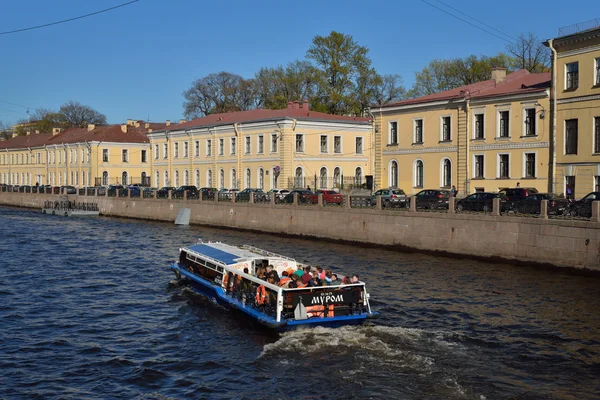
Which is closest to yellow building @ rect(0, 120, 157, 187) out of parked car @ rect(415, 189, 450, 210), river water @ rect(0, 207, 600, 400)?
parked car @ rect(415, 189, 450, 210)

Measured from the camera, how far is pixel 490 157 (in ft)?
129

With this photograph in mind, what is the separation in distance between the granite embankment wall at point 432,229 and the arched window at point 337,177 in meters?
11.2

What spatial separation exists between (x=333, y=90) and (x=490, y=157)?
105ft

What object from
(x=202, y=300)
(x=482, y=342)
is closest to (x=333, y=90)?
(x=202, y=300)

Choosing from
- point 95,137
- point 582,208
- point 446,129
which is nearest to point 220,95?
point 95,137

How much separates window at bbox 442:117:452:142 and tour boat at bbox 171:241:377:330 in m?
23.4

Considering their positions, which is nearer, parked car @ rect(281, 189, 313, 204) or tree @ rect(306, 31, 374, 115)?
parked car @ rect(281, 189, 313, 204)

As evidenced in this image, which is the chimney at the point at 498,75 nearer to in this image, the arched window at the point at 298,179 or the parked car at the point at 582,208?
the arched window at the point at 298,179

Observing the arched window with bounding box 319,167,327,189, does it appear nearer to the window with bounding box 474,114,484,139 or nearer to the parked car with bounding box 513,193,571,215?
the window with bounding box 474,114,484,139

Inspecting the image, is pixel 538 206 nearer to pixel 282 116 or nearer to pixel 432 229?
pixel 432 229

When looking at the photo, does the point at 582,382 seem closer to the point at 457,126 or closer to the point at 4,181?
the point at 457,126

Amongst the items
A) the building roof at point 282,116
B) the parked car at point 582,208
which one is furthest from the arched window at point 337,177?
the parked car at point 582,208

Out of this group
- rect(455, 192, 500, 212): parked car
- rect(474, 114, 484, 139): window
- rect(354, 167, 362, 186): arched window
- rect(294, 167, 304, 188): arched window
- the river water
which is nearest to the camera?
the river water

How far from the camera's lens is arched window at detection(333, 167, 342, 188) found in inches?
2140
